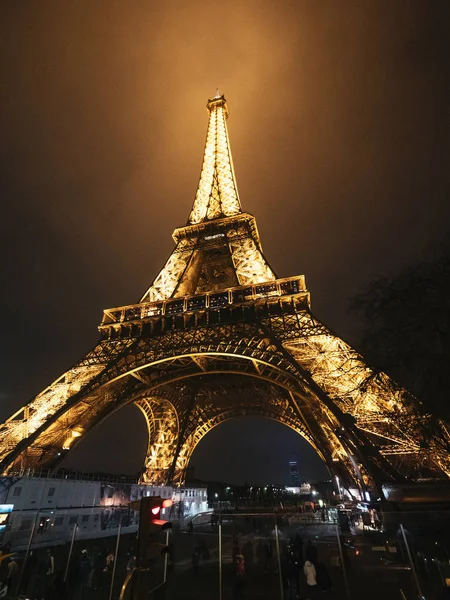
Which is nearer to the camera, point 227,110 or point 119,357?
point 119,357

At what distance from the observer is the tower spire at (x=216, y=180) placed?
3356 centimetres

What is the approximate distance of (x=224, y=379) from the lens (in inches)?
1196

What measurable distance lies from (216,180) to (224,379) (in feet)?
73.7

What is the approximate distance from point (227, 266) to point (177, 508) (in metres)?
22.2

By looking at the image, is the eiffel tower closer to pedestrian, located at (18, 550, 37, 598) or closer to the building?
the building

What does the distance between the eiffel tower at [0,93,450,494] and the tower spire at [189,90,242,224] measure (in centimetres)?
37

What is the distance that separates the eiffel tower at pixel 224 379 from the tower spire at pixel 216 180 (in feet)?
1.20

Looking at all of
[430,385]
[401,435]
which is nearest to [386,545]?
[401,435]

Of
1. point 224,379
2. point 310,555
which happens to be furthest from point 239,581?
point 224,379

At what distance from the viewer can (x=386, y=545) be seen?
9789mm

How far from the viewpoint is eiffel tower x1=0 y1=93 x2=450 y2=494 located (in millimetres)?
13086

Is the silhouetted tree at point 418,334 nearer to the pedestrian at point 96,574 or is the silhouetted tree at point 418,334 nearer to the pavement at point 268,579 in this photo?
the pavement at point 268,579

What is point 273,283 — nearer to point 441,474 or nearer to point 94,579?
point 441,474

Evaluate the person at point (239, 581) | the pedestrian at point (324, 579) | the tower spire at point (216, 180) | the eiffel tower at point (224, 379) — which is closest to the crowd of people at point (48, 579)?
the person at point (239, 581)
